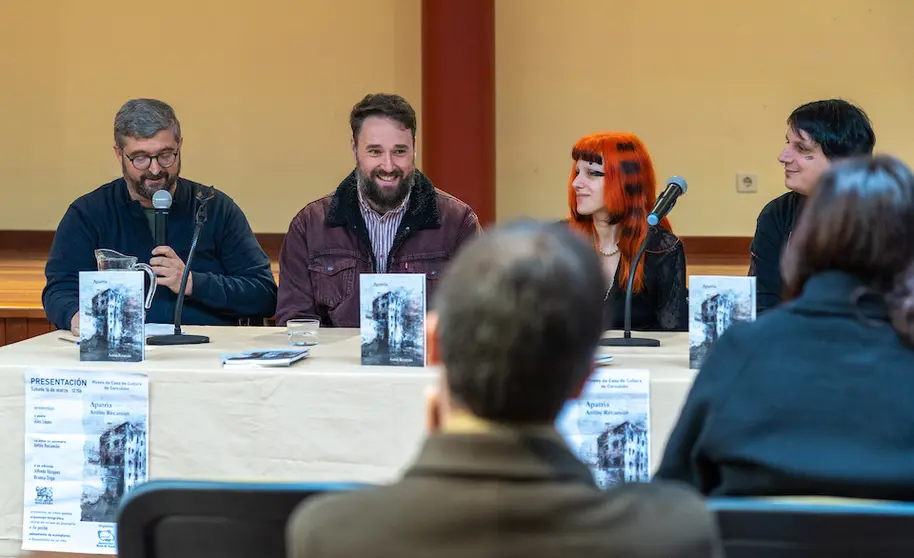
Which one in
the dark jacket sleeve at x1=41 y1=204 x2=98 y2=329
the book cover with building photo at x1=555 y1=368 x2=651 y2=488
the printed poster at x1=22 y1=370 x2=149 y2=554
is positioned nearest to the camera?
the book cover with building photo at x1=555 y1=368 x2=651 y2=488

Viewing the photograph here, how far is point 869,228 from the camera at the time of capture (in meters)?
1.29

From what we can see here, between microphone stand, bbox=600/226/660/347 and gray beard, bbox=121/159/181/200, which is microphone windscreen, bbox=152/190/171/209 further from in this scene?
Result: microphone stand, bbox=600/226/660/347

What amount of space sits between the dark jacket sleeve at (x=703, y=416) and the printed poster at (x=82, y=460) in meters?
1.09

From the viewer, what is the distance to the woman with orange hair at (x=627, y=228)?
116 inches

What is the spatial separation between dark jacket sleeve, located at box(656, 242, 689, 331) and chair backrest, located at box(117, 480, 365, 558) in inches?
79.6

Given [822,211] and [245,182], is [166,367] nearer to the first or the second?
[822,211]

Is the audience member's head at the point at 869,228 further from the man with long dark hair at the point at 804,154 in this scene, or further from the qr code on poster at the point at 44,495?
the man with long dark hair at the point at 804,154

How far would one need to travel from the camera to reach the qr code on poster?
2.08m

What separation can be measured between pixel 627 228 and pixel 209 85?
4.17m

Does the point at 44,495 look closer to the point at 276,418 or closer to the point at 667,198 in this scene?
the point at 276,418

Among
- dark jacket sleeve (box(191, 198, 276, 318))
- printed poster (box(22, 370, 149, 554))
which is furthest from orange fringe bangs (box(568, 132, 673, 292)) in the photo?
printed poster (box(22, 370, 149, 554))

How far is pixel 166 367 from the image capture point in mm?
2119

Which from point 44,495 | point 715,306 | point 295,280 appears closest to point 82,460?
point 44,495

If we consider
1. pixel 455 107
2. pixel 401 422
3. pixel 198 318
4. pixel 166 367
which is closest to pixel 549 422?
pixel 401 422
